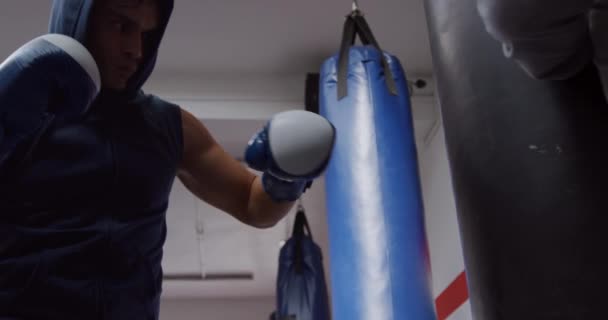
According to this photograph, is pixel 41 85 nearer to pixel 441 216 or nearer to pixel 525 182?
pixel 525 182

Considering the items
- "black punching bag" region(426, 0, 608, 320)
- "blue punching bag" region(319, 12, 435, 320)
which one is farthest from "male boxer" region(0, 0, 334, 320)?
"blue punching bag" region(319, 12, 435, 320)

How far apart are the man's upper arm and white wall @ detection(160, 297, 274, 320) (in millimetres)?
4975

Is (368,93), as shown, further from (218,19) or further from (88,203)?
(88,203)

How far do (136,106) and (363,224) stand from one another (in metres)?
0.88

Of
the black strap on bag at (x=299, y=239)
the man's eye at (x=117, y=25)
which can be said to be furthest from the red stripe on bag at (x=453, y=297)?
the man's eye at (x=117, y=25)

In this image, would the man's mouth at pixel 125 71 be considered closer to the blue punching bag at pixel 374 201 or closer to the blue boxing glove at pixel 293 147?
the blue boxing glove at pixel 293 147

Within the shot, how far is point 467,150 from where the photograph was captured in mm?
982

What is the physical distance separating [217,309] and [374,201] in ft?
15.1

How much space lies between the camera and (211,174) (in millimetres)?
1277

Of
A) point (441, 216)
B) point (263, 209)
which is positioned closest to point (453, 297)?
point (441, 216)

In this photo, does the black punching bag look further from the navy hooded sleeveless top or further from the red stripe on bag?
the red stripe on bag

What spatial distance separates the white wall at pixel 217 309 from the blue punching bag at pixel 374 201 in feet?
14.1

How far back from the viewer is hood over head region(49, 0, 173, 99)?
108cm

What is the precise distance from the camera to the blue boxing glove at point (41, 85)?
2.75 ft
